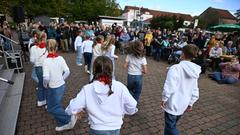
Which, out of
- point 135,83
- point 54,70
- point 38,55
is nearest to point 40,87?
point 38,55

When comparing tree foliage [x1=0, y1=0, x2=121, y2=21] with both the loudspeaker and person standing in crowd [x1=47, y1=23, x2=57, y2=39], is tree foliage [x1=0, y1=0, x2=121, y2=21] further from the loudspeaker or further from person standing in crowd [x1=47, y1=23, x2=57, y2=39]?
the loudspeaker

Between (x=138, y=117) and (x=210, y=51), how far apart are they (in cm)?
748

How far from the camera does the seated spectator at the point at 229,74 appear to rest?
776cm

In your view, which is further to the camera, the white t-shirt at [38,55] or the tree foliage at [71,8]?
the tree foliage at [71,8]

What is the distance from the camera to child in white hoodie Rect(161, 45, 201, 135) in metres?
2.65

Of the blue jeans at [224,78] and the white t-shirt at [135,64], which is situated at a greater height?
the white t-shirt at [135,64]

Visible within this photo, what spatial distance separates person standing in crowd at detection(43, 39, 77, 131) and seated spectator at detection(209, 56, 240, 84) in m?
6.48

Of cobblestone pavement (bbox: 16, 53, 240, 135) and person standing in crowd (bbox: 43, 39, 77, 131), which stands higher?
person standing in crowd (bbox: 43, 39, 77, 131)

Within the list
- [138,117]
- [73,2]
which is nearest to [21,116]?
[138,117]

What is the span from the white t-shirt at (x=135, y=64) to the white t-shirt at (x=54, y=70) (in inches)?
55.6

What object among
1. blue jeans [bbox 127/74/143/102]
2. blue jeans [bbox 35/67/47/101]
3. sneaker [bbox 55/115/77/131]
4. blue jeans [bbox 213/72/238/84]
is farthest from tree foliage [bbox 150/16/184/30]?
sneaker [bbox 55/115/77/131]

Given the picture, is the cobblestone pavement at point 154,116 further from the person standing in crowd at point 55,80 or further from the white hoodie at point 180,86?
the white hoodie at point 180,86

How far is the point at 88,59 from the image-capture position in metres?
7.96

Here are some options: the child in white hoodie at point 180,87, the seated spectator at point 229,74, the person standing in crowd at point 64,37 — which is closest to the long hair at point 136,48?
the child in white hoodie at point 180,87
